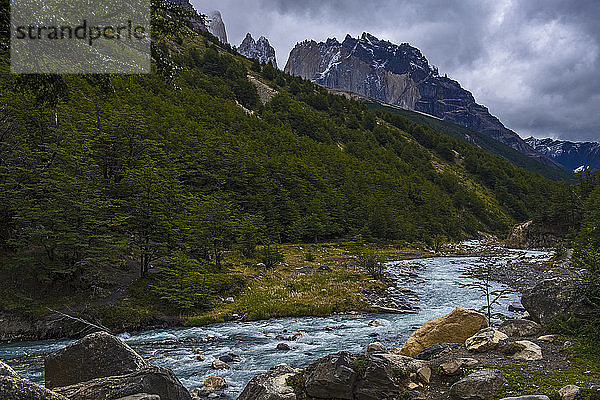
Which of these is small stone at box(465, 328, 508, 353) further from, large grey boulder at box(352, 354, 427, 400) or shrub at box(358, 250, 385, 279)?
shrub at box(358, 250, 385, 279)

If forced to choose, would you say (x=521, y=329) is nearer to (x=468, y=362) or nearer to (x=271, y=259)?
(x=468, y=362)

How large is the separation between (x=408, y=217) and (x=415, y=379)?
65011 mm

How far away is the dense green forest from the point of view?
18484 millimetres

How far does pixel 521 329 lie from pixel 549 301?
1396mm

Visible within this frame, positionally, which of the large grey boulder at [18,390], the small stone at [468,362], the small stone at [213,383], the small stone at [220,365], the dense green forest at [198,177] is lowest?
the small stone at [220,365]

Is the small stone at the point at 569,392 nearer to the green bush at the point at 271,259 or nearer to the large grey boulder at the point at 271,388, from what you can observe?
the large grey boulder at the point at 271,388

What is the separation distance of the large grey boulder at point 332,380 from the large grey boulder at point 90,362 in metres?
3.90

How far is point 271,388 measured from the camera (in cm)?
778

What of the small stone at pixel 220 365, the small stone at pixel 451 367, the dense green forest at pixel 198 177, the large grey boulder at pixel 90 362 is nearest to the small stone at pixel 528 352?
the small stone at pixel 451 367

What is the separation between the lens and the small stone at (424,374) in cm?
780

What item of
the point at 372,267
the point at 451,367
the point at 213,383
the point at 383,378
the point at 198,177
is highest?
A: the point at 198,177

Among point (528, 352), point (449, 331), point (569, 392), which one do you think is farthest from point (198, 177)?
point (569, 392)

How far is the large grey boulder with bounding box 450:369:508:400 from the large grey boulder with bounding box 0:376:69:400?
7.04 metres

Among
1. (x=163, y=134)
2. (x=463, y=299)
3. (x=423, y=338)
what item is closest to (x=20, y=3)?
(x=423, y=338)
